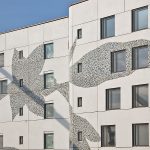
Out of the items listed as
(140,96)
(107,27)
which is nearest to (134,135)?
(140,96)

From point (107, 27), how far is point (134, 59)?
3.78 metres

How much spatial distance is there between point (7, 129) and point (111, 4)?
664 inches

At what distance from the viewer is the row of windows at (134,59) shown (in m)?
34.7

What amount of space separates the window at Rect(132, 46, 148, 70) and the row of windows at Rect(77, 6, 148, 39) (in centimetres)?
144

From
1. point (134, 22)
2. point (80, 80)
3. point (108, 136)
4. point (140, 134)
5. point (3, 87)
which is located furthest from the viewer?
point (3, 87)

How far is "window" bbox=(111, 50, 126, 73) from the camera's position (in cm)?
3606

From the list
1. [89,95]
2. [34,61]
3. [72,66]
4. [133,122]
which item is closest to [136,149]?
[133,122]

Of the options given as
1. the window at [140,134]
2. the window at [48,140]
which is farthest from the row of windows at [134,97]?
the window at [48,140]

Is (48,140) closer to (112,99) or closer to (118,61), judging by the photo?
(112,99)

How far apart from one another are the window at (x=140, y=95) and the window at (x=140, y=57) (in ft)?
4.70

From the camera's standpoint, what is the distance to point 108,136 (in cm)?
3653

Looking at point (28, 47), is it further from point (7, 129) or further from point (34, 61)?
point (7, 129)

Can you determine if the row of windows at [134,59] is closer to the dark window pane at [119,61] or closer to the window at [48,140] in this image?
the dark window pane at [119,61]

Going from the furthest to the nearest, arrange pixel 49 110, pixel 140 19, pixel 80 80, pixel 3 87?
pixel 3 87 → pixel 49 110 → pixel 80 80 → pixel 140 19
